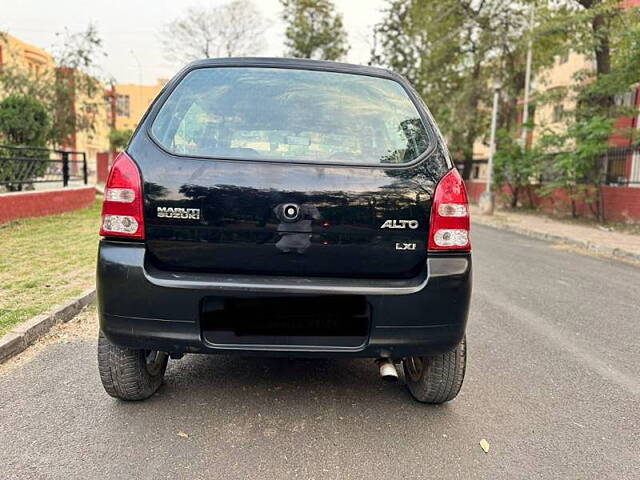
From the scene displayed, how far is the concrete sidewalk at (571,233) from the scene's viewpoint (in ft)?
31.9

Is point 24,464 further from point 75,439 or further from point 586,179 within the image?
point 586,179

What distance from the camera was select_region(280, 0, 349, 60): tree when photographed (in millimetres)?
37750

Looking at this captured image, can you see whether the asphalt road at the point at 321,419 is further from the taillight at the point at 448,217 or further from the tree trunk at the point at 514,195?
the tree trunk at the point at 514,195

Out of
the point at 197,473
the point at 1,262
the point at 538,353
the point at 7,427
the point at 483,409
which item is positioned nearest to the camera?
the point at 197,473

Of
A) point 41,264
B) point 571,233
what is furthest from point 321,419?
point 571,233

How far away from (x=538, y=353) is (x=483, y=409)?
1.19 metres

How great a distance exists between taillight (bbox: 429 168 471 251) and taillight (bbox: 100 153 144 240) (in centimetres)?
131

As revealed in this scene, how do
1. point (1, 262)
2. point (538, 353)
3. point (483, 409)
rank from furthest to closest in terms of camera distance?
point (1, 262), point (538, 353), point (483, 409)

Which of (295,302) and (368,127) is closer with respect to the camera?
(295,302)

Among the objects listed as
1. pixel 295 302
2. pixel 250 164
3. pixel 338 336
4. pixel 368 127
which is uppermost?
pixel 368 127

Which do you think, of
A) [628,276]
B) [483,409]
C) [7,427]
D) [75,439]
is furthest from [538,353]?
[628,276]

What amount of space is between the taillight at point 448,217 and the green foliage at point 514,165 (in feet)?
49.6

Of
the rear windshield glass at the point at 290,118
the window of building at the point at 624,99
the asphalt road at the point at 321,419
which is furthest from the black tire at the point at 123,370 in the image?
the window of building at the point at 624,99

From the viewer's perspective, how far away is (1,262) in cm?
559
